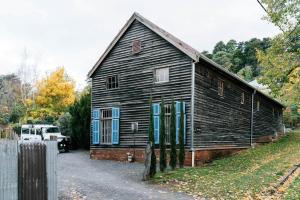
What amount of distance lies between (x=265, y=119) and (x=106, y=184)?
22043 millimetres

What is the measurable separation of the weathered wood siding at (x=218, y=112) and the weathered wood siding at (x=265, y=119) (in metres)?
2.32

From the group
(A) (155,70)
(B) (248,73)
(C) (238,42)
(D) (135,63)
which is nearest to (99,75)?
(D) (135,63)

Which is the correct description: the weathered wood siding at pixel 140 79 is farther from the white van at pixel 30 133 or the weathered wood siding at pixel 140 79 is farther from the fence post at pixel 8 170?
the fence post at pixel 8 170

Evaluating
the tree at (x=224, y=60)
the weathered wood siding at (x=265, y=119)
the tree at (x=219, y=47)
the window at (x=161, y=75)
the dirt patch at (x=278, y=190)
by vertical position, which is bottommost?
the dirt patch at (x=278, y=190)

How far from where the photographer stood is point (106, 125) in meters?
23.2

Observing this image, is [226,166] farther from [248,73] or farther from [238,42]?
[238,42]

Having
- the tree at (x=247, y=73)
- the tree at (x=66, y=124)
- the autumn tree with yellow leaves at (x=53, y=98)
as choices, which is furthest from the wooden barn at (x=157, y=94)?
the tree at (x=247, y=73)

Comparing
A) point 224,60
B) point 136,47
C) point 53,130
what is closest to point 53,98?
point 53,130

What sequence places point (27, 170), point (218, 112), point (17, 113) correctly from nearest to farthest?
point (27, 170), point (218, 112), point (17, 113)

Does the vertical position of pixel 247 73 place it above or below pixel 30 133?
above

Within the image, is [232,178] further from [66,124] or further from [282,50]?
[66,124]

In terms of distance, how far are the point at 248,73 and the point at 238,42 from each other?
65.6 feet

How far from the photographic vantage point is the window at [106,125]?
23016mm

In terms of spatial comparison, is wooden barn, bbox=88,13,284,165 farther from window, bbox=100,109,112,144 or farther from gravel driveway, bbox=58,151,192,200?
gravel driveway, bbox=58,151,192,200
